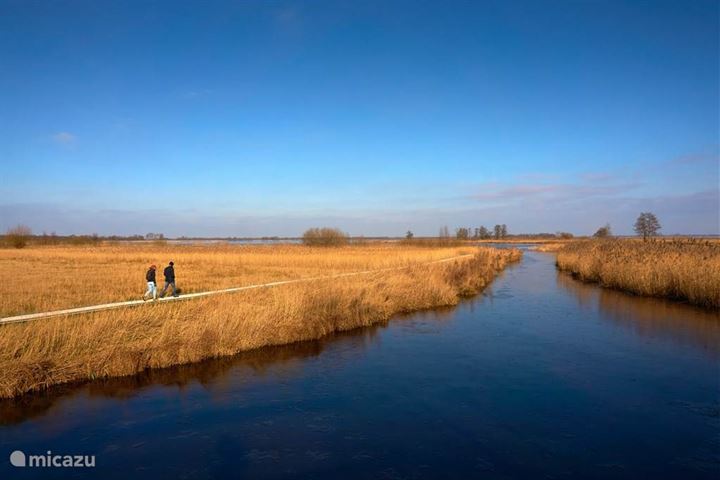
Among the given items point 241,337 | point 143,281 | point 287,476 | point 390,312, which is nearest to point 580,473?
point 287,476

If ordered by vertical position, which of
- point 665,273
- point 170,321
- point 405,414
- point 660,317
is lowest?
point 405,414

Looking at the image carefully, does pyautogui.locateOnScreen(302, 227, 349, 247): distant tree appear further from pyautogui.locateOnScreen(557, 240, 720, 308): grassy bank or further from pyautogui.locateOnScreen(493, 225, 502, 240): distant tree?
pyautogui.locateOnScreen(493, 225, 502, 240): distant tree

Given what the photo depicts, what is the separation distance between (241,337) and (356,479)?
7.12 metres

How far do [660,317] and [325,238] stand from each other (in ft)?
202

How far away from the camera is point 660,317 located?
1658cm

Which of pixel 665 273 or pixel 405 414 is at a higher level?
pixel 665 273

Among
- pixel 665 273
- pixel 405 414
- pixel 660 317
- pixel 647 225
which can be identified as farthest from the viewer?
pixel 647 225

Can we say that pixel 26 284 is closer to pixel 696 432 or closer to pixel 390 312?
pixel 390 312

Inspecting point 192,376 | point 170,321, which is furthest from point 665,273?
point 170,321

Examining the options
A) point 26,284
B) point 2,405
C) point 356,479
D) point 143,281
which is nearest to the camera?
point 356,479

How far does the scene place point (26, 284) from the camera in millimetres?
20047

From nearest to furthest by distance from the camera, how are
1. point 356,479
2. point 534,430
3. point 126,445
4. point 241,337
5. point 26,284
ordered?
point 356,479 → point 126,445 → point 534,430 → point 241,337 → point 26,284

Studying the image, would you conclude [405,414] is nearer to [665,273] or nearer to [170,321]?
[170,321]

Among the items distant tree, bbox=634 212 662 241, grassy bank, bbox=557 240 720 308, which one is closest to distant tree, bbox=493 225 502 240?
distant tree, bbox=634 212 662 241
